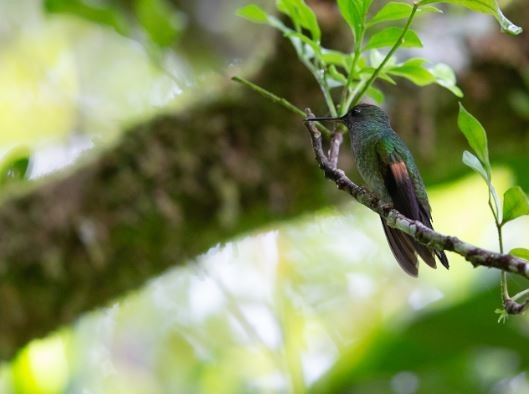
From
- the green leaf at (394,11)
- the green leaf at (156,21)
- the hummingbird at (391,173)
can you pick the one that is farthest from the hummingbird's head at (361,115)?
the green leaf at (156,21)

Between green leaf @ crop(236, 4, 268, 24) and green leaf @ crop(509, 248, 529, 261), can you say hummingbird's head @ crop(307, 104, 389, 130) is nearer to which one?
green leaf @ crop(236, 4, 268, 24)

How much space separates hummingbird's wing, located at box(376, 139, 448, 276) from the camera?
62.5 inches

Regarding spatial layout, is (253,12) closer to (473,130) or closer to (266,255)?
(473,130)

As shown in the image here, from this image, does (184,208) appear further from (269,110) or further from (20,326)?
(20,326)

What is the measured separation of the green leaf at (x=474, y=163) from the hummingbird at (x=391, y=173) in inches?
9.3

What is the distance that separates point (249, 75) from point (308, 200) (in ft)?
1.72

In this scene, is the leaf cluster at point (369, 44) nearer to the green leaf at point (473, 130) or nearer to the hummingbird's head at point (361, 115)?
the hummingbird's head at point (361, 115)

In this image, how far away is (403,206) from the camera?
5.32 feet

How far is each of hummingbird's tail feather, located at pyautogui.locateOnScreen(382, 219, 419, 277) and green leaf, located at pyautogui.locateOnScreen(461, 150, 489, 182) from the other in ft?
0.93

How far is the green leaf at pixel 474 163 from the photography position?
132 centimetres

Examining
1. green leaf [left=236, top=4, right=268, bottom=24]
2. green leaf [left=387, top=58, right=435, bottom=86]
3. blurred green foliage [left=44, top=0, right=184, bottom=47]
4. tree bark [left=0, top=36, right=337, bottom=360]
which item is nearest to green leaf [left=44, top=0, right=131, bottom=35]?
blurred green foliage [left=44, top=0, right=184, bottom=47]

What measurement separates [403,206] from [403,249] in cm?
8

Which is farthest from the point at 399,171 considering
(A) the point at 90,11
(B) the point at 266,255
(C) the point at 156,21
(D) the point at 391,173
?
(B) the point at 266,255

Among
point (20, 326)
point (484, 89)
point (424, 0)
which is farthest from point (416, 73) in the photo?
point (20, 326)
